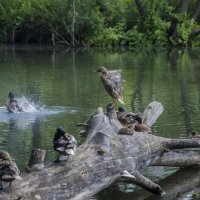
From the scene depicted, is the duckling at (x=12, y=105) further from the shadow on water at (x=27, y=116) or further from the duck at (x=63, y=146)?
the duck at (x=63, y=146)

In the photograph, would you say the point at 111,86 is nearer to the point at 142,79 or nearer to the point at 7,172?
the point at 7,172

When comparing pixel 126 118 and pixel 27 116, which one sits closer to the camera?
pixel 126 118

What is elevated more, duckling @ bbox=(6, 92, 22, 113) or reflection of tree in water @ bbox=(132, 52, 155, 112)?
duckling @ bbox=(6, 92, 22, 113)

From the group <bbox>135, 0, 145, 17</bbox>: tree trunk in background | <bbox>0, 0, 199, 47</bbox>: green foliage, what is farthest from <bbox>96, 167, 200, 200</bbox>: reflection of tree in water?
<bbox>135, 0, 145, 17</bbox>: tree trunk in background

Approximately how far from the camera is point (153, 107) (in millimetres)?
13703

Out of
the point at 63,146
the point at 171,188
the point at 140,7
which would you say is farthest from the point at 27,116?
the point at 140,7

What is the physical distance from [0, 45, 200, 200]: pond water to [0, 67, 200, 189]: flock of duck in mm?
668

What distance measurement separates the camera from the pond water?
39.0 feet

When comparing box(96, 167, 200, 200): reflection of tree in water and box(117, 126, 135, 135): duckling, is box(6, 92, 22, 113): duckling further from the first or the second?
box(117, 126, 135, 135): duckling

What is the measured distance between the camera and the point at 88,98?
67.6ft

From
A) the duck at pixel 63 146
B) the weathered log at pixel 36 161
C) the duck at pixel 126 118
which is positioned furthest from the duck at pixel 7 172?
the duck at pixel 126 118

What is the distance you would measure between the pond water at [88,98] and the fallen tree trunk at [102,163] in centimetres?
41

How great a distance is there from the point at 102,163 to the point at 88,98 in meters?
11.0

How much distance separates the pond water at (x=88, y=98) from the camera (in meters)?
11.9
